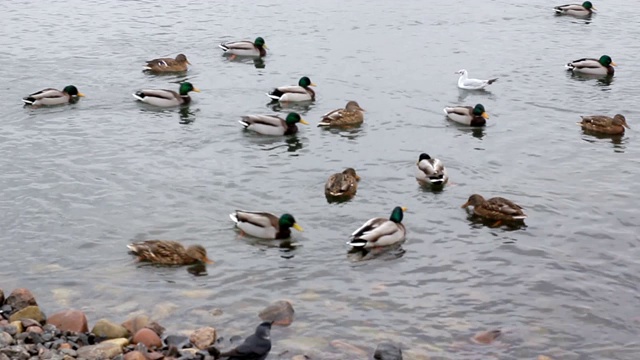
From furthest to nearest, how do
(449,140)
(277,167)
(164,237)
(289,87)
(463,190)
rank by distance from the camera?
(289,87), (449,140), (277,167), (463,190), (164,237)

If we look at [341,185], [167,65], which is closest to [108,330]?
[341,185]

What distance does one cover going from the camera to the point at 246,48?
26.6 m

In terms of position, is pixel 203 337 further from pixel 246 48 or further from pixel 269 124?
pixel 246 48

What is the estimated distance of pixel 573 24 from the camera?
32281 mm

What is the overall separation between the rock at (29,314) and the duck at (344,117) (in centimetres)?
1031

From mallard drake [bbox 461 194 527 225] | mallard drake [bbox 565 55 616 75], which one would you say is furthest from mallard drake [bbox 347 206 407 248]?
mallard drake [bbox 565 55 616 75]

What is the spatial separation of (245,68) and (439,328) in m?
15.3

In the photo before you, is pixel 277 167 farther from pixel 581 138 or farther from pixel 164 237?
pixel 581 138

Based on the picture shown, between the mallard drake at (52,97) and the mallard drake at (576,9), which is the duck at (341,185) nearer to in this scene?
the mallard drake at (52,97)

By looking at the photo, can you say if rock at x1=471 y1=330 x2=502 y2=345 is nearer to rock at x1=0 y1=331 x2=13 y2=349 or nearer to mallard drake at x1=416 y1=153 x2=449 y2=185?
mallard drake at x1=416 y1=153 x2=449 y2=185

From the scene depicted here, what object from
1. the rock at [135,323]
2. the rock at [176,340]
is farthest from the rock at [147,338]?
the rock at [135,323]

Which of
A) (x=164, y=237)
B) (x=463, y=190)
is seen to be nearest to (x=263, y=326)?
(x=164, y=237)

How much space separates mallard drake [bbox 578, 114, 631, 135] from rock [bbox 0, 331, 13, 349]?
45.8ft

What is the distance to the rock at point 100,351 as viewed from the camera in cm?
1032
